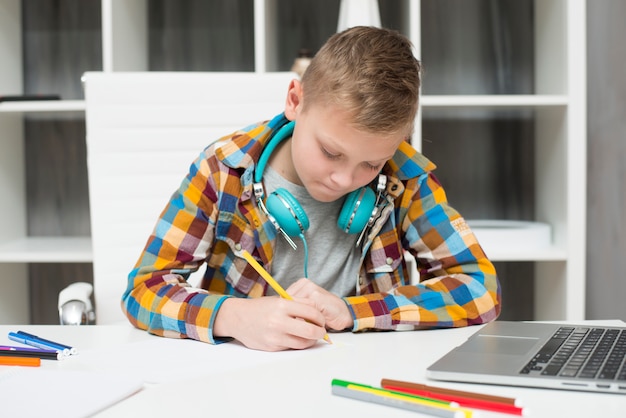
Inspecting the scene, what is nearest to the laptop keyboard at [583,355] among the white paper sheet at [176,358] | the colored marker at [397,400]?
the colored marker at [397,400]

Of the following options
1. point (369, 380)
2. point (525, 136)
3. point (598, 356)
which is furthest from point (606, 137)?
point (369, 380)

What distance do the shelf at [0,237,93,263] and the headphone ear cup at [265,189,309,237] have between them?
1.03 metres

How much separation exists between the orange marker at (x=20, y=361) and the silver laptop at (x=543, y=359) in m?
0.43

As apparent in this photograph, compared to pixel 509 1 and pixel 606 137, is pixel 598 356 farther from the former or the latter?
pixel 509 1

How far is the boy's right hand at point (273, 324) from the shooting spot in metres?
0.86

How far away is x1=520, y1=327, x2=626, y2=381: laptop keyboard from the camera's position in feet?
2.30

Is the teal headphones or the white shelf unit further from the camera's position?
the white shelf unit

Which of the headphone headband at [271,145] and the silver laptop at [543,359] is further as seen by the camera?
the headphone headband at [271,145]

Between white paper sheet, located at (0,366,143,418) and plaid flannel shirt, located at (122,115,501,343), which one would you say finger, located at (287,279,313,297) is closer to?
plaid flannel shirt, located at (122,115,501,343)

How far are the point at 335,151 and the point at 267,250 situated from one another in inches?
10.1

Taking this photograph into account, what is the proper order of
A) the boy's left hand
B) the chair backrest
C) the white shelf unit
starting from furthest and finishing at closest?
the white shelf unit, the chair backrest, the boy's left hand

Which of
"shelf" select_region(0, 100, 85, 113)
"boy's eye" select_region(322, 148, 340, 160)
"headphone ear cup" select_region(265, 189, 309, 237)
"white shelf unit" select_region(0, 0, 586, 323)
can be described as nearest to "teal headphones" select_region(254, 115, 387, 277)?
"headphone ear cup" select_region(265, 189, 309, 237)

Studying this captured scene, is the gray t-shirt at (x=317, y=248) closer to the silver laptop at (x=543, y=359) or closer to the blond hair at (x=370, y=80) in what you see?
the blond hair at (x=370, y=80)

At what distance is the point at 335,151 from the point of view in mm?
974
